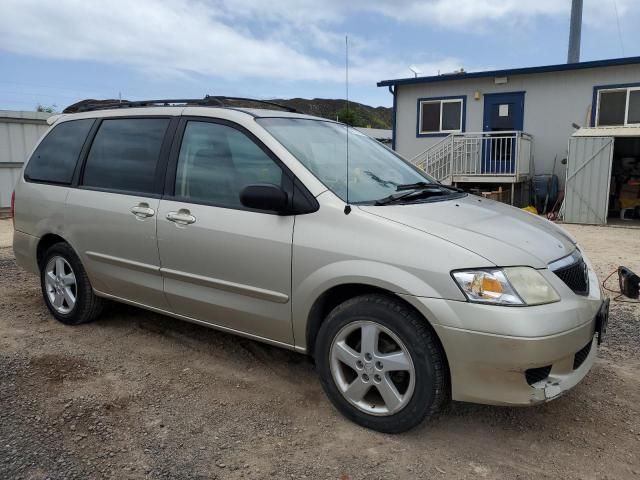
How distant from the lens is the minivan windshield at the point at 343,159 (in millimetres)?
3223

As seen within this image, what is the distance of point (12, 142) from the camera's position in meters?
13.1

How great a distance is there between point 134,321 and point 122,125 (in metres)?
1.71

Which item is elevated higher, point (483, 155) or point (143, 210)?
point (483, 155)

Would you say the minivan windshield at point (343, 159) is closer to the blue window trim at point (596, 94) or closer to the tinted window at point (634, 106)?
the blue window trim at point (596, 94)

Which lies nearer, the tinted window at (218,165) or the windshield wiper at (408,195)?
the windshield wiper at (408,195)

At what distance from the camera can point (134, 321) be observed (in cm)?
475

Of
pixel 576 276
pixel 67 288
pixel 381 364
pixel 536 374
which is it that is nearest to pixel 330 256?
pixel 381 364

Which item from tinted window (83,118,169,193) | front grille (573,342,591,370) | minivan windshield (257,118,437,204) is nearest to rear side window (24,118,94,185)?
tinted window (83,118,169,193)

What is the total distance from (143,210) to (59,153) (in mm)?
1405

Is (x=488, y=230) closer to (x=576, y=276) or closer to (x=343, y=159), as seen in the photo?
(x=576, y=276)

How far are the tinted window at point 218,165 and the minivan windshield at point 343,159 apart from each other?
19cm

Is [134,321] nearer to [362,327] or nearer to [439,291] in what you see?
[362,327]

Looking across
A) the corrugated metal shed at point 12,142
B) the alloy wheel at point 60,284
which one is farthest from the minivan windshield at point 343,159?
the corrugated metal shed at point 12,142

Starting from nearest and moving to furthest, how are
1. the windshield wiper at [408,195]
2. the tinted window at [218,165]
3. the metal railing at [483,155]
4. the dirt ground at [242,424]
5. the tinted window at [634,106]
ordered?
the dirt ground at [242,424], the windshield wiper at [408,195], the tinted window at [218,165], the tinted window at [634,106], the metal railing at [483,155]
